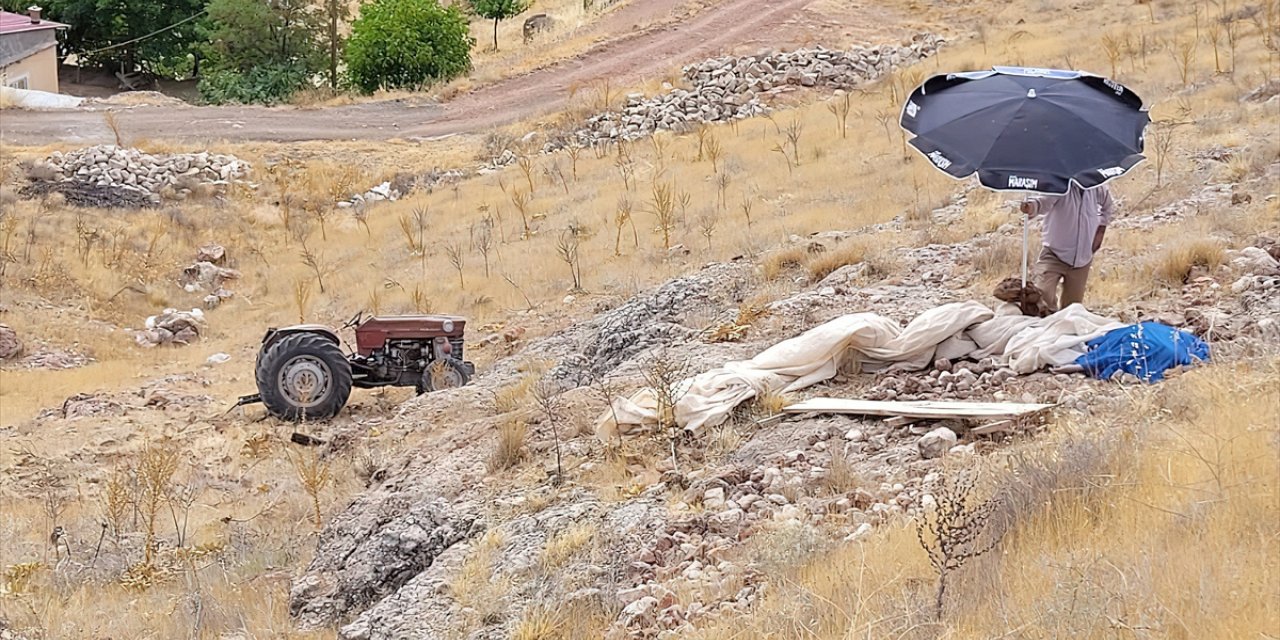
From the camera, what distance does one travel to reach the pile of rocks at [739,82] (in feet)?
81.1

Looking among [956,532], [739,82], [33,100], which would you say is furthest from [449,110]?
[956,532]

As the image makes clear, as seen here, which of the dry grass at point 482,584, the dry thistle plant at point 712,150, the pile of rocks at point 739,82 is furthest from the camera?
the pile of rocks at point 739,82

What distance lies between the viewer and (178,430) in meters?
12.0

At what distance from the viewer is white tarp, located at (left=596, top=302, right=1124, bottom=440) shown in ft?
22.7

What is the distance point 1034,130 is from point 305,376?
683cm

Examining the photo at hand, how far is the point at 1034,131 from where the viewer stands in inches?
276

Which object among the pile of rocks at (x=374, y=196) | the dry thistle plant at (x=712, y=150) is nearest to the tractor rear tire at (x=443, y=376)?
the dry thistle plant at (x=712, y=150)

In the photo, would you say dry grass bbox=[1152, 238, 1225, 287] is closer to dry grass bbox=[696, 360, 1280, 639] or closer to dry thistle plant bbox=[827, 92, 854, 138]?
dry grass bbox=[696, 360, 1280, 639]

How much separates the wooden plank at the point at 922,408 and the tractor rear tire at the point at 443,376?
16.2ft

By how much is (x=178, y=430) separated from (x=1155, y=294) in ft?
28.6

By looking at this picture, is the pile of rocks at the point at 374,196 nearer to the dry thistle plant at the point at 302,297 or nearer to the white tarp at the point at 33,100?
the dry thistle plant at the point at 302,297

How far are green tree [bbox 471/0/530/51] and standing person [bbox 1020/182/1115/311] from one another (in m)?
37.9

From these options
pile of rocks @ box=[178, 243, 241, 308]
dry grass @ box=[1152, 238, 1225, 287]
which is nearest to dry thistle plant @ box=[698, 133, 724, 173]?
pile of rocks @ box=[178, 243, 241, 308]

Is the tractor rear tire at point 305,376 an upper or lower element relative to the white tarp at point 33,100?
lower
